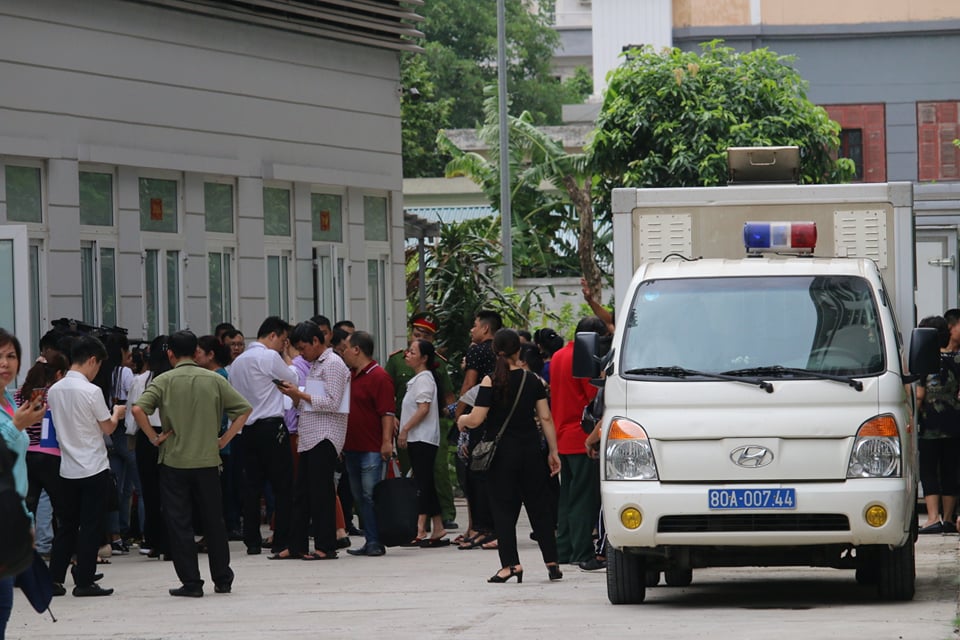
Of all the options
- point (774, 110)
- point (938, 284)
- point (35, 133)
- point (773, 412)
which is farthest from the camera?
point (774, 110)

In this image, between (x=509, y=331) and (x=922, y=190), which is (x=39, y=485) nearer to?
(x=509, y=331)

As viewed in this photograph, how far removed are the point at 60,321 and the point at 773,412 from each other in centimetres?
686

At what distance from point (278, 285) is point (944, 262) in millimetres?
7273

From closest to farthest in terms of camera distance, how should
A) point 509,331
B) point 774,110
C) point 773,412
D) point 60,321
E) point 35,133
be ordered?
point 773,412, point 509,331, point 60,321, point 35,133, point 774,110

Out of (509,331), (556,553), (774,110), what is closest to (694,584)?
(556,553)

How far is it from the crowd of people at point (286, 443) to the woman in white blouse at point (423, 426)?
2 cm

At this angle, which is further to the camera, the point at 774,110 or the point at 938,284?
the point at 774,110

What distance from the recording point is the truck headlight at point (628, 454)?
10195 millimetres

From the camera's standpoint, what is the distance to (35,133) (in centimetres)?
1694

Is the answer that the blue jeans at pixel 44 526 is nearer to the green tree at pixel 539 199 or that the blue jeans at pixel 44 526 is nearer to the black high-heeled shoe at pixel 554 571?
the black high-heeled shoe at pixel 554 571

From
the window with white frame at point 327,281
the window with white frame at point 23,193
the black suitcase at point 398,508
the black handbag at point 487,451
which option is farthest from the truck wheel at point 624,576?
the window with white frame at point 327,281

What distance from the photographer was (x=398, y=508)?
47.3 ft

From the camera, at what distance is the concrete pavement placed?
9.69m

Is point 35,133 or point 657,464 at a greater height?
point 35,133
